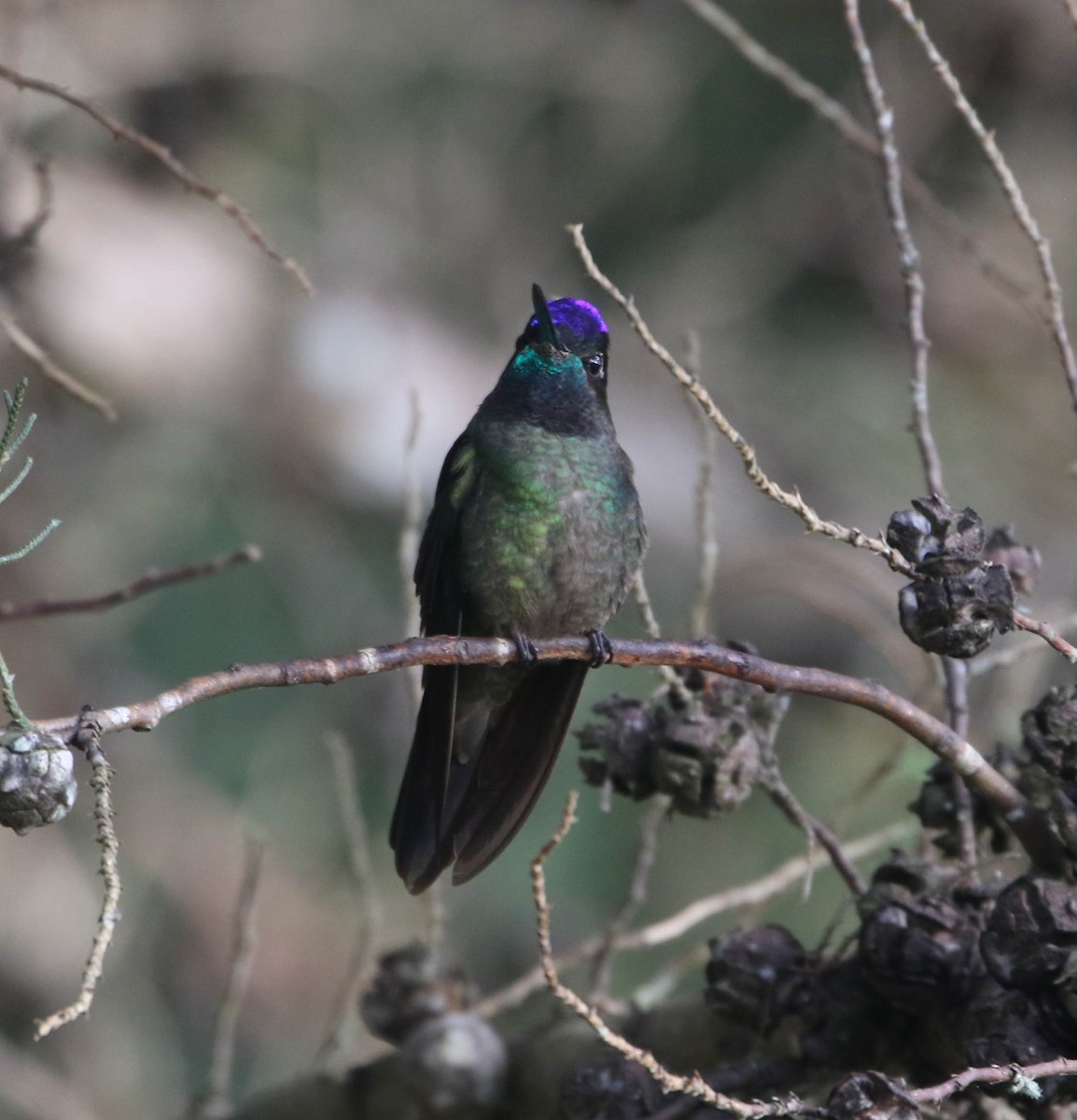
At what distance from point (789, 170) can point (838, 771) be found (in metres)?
3.07

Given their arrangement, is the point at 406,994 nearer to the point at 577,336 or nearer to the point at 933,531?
the point at 933,531

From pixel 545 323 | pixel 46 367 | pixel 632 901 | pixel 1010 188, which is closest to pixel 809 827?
pixel 632 901

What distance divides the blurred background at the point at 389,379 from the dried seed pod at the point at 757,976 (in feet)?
8.76

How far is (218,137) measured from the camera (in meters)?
6.85

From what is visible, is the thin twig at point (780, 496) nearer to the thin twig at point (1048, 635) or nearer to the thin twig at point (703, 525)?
the thin twig at point (1048, 635)

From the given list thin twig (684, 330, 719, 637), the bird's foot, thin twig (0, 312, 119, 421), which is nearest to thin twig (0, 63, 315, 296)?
thin twig (0, 312, 119, 421)

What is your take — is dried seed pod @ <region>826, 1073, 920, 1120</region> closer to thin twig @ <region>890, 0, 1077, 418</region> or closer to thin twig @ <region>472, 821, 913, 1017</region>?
thin twig @ <region>472, 821, 913, 1017</region>

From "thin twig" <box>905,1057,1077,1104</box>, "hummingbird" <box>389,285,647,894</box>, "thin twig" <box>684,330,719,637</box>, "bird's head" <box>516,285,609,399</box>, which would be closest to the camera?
"thin twig" <box>905,1057,1077,1104</box>

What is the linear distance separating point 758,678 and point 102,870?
77 cm

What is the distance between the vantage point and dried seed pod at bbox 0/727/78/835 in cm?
135

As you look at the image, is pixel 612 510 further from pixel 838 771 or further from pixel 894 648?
pixel 838 771

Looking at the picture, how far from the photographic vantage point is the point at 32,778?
1.35 meters

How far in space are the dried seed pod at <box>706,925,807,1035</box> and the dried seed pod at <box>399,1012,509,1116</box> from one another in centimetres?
47

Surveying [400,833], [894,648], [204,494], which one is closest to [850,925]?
[894,648]
